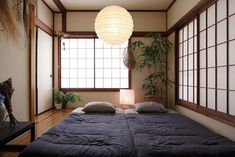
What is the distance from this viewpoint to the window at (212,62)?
111 inches

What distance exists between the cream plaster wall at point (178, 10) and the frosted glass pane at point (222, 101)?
1.56 m

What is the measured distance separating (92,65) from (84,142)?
4400mm

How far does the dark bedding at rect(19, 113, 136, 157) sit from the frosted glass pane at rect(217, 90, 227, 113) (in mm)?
1244

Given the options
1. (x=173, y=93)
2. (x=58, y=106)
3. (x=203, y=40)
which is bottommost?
(x=58, y=106)

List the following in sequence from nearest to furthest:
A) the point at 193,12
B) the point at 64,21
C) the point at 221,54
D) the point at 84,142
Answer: the point at 84,142 < the point at 221,54 < the point at 193,12 < the point at 64,21

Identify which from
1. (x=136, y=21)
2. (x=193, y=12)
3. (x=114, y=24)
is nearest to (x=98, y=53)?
(x=136, y=21)

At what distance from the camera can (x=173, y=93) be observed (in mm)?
5574

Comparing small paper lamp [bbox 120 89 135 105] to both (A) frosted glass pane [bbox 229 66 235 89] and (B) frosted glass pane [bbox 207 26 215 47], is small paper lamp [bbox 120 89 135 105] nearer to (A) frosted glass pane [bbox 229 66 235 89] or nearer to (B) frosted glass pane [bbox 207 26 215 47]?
(B) frosted glass pane [bbox 207 26 215 47]

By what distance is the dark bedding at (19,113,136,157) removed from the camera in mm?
2033

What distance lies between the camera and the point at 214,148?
2.16m

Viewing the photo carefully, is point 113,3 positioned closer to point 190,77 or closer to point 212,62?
point 190,77

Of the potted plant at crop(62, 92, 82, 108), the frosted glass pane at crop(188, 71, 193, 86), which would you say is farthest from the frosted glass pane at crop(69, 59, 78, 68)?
the frosted glass pane at crop(188, 71, 193, 86)

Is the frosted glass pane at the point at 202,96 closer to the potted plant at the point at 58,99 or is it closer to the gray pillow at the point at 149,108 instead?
the gray pillow at the point at 149,108

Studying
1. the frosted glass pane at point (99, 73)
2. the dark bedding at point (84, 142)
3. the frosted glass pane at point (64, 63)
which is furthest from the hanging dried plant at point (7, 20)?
the frosted glass pane at point (99, 73)
